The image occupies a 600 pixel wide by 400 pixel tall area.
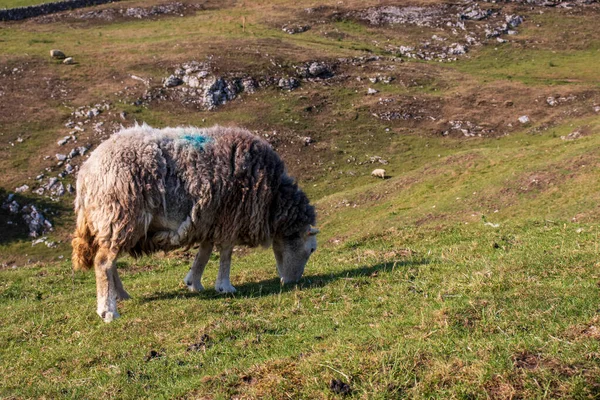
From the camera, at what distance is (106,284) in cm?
1040

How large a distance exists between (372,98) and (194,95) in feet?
42.5

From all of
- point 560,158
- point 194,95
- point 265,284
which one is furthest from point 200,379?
point 194,95

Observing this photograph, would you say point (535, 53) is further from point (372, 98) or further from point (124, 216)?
point (124, 216)

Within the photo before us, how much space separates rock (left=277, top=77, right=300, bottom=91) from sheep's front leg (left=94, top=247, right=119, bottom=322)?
35.4m

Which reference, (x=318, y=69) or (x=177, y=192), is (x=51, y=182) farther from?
(x=177, y=192)

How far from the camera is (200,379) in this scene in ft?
21.1

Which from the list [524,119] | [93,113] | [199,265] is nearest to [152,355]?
[199,265]

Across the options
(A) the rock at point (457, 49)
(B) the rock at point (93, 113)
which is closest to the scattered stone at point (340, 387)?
(B) the rock at point (93, 113)

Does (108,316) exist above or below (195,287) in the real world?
above

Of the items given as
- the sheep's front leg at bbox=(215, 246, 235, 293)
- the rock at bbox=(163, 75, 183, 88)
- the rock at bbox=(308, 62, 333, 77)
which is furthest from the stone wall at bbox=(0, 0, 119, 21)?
the sheep's front leg at bbox=(215, 246, 235, 293)

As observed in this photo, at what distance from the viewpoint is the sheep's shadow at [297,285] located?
11.0 metres

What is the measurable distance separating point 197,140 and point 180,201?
4.16 feet

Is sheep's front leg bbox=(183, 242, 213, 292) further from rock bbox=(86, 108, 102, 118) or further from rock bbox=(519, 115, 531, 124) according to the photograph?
rock bbox=(519, 115, 531, 124)

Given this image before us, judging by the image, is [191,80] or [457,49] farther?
[457,49]
